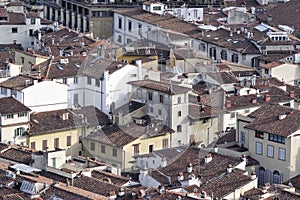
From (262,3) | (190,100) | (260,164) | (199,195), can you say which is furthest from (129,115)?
(262,3)

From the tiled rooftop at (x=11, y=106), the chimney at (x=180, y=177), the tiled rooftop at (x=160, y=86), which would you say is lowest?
the chimney at (x=180, y=177)

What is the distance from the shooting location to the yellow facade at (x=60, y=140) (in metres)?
42.2

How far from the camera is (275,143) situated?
1560 inches

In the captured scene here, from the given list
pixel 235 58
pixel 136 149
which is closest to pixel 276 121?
pixel 136 149

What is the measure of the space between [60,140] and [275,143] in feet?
23.8

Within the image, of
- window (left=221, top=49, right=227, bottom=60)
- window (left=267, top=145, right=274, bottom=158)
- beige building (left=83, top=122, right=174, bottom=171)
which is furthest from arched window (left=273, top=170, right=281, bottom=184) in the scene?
window (left=221, top=49, right=227, bottom=60)

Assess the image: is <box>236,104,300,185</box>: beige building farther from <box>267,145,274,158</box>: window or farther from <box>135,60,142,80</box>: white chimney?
<box>135,60,142,80</box>: white chimney

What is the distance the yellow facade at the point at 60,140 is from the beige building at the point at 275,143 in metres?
5.61

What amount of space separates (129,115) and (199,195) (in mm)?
9489

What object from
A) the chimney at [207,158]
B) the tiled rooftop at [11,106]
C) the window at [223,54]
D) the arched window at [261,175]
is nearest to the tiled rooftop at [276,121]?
the arched window at [261,175]

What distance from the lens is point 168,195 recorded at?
3309 centimetres

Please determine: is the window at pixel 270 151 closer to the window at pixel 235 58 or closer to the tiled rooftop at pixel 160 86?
the tiled rooftop at pixel 160 86

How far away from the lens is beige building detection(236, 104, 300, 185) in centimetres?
3928

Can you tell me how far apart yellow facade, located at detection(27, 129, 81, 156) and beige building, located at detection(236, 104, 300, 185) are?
561 cm
